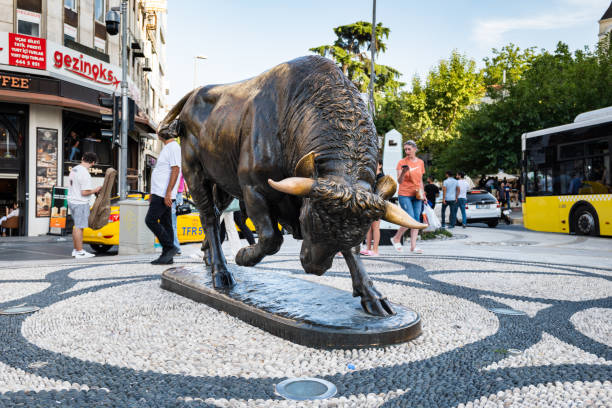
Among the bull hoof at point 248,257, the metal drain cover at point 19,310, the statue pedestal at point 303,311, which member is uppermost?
the bull hoof at point 248,257

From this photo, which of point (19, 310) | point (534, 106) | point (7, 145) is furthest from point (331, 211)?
point (534, 106)

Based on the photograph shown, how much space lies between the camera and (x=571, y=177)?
13.2 metres

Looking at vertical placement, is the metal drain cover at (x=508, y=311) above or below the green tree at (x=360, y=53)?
below

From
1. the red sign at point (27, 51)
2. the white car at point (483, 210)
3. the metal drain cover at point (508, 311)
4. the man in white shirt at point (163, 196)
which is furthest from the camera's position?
the white car at point (483, 210)

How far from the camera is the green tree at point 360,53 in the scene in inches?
1384

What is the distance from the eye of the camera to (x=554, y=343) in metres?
2.78

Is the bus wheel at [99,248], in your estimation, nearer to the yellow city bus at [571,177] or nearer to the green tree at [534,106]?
the yellow city bus at [571,177]

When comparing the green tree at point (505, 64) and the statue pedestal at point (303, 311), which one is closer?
the statue pedestal at point (303, 311)

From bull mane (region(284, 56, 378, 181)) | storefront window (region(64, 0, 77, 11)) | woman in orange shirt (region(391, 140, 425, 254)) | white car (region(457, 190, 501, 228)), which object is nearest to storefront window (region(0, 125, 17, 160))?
storefront window (region(64, 0, 77, 11))

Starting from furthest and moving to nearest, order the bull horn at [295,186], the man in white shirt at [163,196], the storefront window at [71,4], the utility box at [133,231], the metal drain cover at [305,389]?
the storefront window at [71,4]
the utility box at [133,231]
the man in white shirt at [163,196]
the bull horn at [295,186]
the metal drain cover at [305,389]

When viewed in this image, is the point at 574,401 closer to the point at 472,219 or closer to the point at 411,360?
the point at 411,360

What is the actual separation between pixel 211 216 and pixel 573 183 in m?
12.1

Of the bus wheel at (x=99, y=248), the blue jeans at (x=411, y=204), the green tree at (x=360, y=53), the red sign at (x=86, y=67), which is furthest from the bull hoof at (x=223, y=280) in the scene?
the green tree at (x=360, y=53)

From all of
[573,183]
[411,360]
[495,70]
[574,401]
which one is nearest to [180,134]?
[411,360]
